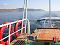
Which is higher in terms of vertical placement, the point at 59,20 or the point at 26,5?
the point at 26,5

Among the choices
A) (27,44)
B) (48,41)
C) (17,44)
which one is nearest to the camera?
(48,41)

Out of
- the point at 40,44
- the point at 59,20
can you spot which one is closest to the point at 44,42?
the point at 40,44

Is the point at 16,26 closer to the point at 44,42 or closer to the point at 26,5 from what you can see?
the point at 26,5

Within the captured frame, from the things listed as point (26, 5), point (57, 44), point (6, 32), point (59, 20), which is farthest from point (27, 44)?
point (59, 20)

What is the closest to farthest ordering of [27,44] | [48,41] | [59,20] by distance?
[48,41]
[27,44]
[59,20]

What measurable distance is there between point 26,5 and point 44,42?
3076 mm

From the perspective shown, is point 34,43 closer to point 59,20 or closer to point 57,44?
point 57,44

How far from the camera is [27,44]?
4.20 metres

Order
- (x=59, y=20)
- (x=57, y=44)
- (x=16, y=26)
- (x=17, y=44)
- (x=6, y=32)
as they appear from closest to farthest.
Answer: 1. (x=57, y=44)
2. (x=17, y=44)
3. (x=6, y=32)
4. (x=16, y=26)
5. (x=59, y=20)

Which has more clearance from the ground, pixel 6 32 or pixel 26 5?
pixel 26 5

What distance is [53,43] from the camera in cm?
367

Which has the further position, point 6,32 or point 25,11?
point 25,11

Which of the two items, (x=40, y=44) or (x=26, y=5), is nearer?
(x=40, y=44)

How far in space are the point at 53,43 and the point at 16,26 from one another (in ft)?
12.3
